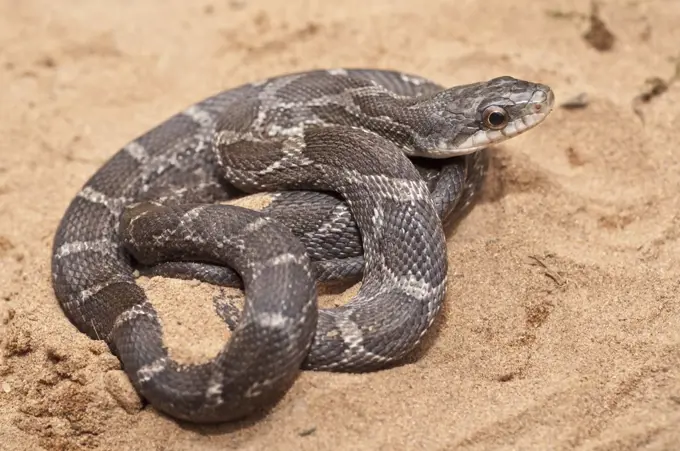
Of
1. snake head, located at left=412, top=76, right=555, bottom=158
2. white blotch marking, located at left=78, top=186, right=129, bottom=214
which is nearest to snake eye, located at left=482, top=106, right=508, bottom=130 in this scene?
snake head, located at left=412, top=76, right=555, bottom=158

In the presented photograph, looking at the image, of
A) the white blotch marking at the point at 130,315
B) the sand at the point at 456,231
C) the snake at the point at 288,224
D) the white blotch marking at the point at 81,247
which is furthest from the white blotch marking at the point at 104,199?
the white blotch marking at the point at 130,315

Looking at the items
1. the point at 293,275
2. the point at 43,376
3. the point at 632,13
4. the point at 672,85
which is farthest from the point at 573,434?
the point at 632,13

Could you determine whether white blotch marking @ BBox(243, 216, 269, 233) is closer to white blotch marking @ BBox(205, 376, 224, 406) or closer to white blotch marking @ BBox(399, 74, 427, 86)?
white blotch marking @ BBox(205, 376, 224, 406)

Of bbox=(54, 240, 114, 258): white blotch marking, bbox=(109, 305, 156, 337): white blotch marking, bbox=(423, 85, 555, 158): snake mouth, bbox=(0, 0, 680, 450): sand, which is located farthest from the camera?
bbox=(54, 240, 114, 258): white blotch marking

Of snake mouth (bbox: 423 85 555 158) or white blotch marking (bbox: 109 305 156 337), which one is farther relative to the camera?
snake mouth (bbox: 423 85 555 158)

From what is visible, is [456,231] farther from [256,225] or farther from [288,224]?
[256,225]

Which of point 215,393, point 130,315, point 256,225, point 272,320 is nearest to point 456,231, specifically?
point 256,225

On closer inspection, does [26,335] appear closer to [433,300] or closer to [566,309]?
[433,300]

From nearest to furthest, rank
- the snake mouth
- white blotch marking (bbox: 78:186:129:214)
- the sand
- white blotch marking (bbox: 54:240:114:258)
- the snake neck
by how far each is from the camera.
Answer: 1. the sand
2. the snake mouth
3. the snake neck
4. white blotch marking (bbox: 54:240:114:258)
5. white blotch marking (bbox: 78:186:129:214)
